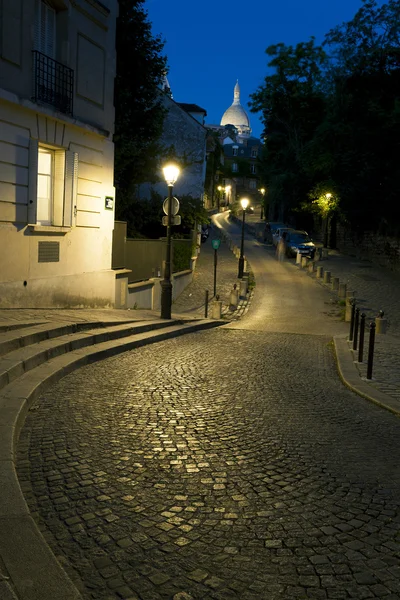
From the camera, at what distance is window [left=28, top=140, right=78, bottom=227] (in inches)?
486

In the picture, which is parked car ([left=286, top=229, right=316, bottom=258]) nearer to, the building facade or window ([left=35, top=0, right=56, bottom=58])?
the building facade

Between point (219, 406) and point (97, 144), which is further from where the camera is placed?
point (97, 144)

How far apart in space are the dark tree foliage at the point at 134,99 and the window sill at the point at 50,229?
7.77 m

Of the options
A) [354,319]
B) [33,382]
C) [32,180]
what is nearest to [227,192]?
[354,319]

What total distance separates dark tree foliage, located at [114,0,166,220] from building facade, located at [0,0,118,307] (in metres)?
5.53

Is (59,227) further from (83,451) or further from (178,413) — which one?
(83,451)

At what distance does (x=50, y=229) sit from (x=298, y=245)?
26.4 metres

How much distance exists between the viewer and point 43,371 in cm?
702

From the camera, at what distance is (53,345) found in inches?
323

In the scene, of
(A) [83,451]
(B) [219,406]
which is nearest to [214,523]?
(A) [83,451]

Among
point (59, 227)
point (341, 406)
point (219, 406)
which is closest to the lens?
point (219, 406)

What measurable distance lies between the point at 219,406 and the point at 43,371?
2.48 metres

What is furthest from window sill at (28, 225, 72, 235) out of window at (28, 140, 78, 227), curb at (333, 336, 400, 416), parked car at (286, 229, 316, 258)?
parked car at (286, 229, 316, 258)

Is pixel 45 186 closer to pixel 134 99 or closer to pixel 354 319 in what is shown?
pixel 354 319
